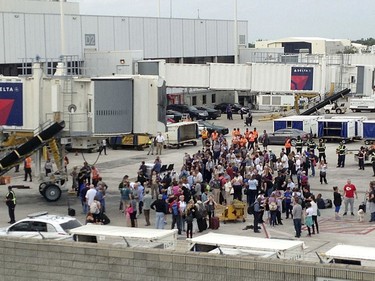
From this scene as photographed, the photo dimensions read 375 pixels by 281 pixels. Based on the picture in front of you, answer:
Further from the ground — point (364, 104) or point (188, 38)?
point (188, 38)

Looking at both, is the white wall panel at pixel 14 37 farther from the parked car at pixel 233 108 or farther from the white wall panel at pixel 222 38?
the white wall panel at pixel 222 38

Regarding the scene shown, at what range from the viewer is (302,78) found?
68.4 meters

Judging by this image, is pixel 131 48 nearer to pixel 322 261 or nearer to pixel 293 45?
pixel 322 261

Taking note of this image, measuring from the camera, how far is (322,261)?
630 inches

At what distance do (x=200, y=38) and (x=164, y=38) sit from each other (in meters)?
6.95

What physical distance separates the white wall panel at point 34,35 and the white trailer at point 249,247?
44.6 metres

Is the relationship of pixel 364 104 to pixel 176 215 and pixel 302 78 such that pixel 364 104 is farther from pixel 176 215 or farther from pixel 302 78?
pixel 176 215

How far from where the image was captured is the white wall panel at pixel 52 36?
62.1 m

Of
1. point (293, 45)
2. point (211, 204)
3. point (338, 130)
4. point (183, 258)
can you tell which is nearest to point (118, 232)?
point (183, 258)

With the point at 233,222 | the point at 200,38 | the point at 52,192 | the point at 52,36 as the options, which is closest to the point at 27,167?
the point at 52,192

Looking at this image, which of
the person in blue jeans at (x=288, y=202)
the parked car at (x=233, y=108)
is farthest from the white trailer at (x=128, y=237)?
Answer: the parked car at (x=233, y=108)

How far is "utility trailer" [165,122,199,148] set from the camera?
174 ft

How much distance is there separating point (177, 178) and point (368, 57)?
61.5 metres

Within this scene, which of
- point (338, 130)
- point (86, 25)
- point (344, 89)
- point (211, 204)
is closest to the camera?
point (211, 204)
